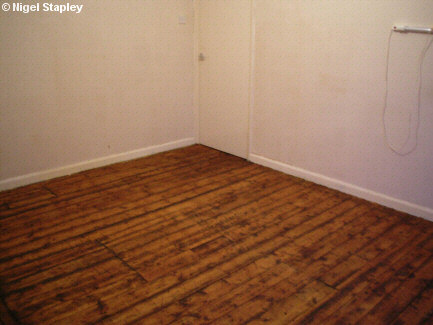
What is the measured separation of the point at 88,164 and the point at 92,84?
2.45 ft

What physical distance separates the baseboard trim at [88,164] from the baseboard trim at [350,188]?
3.00 feet

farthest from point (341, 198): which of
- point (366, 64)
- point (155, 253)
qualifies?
point (155, 253)

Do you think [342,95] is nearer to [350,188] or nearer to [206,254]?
[350,188]

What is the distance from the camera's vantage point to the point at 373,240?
2.73m

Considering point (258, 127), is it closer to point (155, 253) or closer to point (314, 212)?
point (314, 212)

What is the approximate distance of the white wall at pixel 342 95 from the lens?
2939 millimetres

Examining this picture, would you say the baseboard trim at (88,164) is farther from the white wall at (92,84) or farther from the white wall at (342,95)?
the white wall at (342,95)

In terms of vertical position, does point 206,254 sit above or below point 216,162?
below

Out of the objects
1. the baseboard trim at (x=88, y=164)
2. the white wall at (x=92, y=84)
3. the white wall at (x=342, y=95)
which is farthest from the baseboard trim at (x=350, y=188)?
the white wall at (x=92, y=84)

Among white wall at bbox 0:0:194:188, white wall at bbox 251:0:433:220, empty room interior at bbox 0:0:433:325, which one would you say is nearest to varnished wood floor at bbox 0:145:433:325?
empty room interior at bbox 0:0:433:325

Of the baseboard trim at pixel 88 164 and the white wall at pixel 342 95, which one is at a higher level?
the white wall at pixel 342 95

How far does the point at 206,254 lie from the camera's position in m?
2.55

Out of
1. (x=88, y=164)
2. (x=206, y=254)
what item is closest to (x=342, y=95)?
(x=206, y=254)

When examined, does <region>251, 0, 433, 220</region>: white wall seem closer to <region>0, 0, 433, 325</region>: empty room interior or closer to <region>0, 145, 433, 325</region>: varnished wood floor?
<region>0, 0, 433, 325</region>: empty room interior
